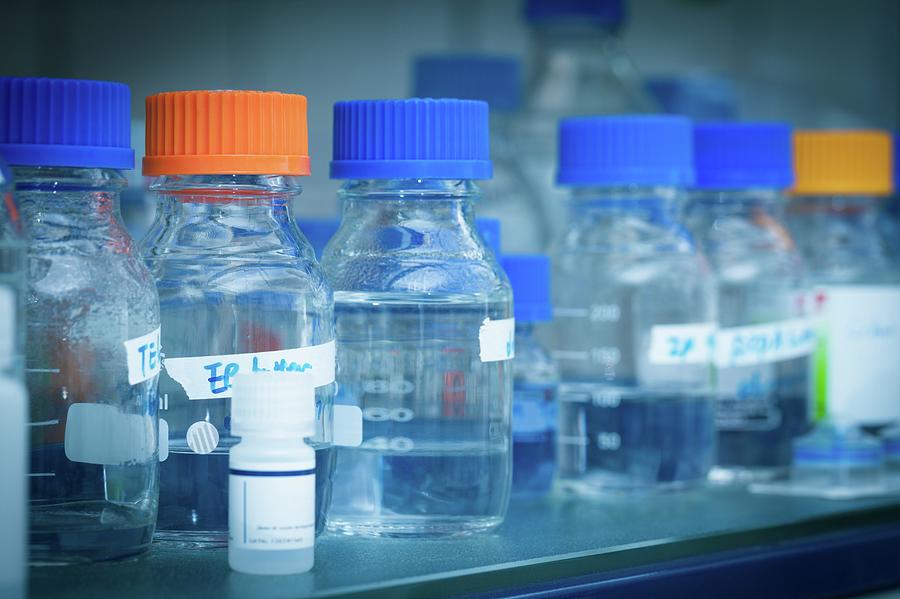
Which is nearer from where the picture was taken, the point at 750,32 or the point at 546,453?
the point at 546,453

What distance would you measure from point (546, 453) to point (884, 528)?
1.00ft

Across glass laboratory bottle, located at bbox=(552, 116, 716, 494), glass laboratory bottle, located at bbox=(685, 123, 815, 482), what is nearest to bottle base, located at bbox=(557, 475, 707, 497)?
glass laboratory bottle, located at bbox=(552, 116, 716, 494)

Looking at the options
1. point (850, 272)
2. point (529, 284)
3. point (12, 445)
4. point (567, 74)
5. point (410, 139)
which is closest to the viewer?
point (12, 445)

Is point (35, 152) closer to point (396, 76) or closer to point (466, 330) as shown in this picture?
point (466, 330)

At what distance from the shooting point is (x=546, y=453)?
1.14m

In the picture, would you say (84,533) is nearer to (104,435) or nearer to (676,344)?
(104,435)

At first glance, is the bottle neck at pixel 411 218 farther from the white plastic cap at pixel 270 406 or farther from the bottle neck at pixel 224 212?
the white plastic cap at pixel 270 406

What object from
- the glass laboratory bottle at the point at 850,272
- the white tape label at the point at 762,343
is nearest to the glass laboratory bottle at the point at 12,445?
the white tape label at the point at 762,343

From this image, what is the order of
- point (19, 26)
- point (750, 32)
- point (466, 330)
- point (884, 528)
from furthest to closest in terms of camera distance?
1. point (750, 32)
2. point (19, 26)
3. point (884, 528)
4. point (466, 330)

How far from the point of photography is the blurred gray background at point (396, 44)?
1.64 meters

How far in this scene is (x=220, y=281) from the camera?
0.87 m

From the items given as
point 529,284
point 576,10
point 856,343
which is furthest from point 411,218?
point 576,10

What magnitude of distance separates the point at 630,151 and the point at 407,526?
0.40 m

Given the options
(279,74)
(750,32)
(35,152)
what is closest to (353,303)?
(35,152)
